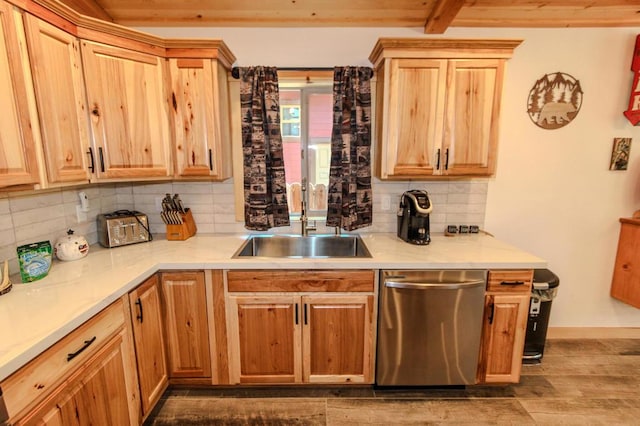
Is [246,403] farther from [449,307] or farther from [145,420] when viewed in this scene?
[449,307]

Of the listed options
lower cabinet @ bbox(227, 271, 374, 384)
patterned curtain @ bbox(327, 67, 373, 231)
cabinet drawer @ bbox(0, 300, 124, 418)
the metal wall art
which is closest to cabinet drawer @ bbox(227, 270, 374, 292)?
lower cabinet @ bbox(227, 271, 374, 384)

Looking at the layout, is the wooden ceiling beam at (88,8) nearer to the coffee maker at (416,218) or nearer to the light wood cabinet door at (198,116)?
the light wood cabinet door at (198,116)

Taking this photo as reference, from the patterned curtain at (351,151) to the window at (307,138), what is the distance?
0.16 meters

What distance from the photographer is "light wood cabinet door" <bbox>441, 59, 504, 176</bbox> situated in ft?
6.43

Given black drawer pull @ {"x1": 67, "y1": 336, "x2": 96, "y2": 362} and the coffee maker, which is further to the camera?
the coffee maker

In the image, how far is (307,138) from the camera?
94.3 inches

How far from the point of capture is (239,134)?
2318 millimetres

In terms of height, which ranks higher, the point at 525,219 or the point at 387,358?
the point at 525,219

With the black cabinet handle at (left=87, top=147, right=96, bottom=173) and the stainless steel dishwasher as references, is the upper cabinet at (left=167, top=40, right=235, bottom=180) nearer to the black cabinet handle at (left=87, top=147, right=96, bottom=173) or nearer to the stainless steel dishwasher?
the black cabinet handle at (left=87, top=147, right=96, bottom=173)

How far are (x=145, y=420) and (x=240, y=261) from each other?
1081 millimetres

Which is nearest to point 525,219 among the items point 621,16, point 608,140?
point 608,140

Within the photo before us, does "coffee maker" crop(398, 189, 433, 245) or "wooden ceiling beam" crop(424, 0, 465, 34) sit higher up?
"wooden ceiling beam" crop(424, 0, 465, 34)

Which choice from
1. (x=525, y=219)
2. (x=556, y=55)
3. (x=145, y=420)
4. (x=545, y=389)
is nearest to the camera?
(x=145, y=420)

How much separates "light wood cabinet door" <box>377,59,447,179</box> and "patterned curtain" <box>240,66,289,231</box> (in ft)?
2.50
